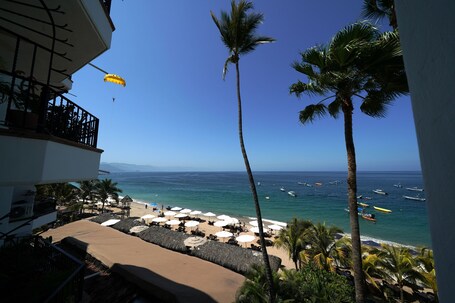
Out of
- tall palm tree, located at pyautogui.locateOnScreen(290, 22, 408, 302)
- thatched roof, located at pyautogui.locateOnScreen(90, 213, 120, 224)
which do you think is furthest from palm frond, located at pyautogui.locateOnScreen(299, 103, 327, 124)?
thatched roof, located at pyautogui.locateOnScreen(90, 213, 120, 224)

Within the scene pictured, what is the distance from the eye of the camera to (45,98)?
3914mm

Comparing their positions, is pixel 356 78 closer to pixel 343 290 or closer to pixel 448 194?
pixel 448 194

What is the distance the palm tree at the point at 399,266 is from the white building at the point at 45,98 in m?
14.9

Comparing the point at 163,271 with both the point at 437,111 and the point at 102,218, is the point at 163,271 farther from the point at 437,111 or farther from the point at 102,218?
the point at 102,218

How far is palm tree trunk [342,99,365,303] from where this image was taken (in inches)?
270

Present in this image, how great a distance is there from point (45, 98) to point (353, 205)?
906 cm

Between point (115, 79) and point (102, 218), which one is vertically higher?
point (115, 79)

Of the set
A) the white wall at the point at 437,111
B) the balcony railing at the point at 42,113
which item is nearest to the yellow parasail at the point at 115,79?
the balcony railing at the point at 42,113

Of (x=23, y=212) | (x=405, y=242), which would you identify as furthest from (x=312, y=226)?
(x=405, y=242)

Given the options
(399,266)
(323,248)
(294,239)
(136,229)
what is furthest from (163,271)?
(399,266)

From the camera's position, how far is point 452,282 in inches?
61.9

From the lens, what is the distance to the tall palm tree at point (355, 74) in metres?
6.01

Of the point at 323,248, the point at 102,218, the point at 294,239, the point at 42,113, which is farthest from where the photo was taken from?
the point at 102,218

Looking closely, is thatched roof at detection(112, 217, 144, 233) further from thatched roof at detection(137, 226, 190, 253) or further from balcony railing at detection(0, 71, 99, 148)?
balcony railing at detection(0, 71, 99, 148)
